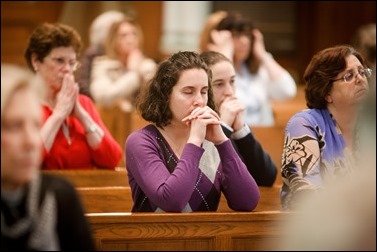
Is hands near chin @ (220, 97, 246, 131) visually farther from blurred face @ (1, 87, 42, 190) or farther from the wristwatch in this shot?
blurred face @ (1, 87, 42, 190)

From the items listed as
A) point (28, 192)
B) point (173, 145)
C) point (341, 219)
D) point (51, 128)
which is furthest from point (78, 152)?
point (341, 219)

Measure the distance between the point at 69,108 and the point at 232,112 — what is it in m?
0.94

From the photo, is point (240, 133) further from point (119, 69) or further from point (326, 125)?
point (119, 69)

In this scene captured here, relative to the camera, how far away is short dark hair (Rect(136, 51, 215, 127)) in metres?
4.30

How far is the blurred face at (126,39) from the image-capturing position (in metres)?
7.57

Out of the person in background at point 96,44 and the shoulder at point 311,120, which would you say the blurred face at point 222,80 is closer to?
the shoulder at point 311,120

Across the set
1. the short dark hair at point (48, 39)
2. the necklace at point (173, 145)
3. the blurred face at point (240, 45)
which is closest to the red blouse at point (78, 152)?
the short dark hair at point (48, 39)

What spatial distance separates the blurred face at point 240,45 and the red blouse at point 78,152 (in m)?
1.49

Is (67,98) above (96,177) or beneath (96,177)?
above

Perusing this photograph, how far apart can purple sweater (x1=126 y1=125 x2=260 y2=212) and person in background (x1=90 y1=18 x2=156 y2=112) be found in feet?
10.2

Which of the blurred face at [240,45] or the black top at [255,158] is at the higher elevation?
the blurred face at [240,45]

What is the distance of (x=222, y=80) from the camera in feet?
16.5

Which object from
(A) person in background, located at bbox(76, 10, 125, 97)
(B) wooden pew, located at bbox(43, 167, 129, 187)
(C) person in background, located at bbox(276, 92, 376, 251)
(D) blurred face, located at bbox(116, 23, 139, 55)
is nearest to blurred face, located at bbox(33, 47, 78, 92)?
(B) wooden pew, located at bbox(43, 167, 129, 187)

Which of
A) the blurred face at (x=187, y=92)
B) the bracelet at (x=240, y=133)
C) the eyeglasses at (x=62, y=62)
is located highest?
the blurred face at (x=187, y=92)
